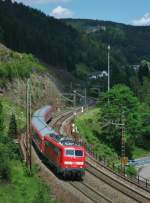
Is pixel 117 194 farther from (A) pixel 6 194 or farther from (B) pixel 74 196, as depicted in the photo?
(A) pixel 6 194

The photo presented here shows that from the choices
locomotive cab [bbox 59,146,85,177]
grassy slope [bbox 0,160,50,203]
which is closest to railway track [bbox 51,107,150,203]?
locomotive cab [bbox 59,146,85,177]

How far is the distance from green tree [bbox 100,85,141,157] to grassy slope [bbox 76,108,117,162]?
2773mm

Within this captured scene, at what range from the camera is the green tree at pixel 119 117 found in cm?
11250

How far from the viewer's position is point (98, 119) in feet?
397

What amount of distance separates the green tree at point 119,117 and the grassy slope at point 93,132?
9.10 feet

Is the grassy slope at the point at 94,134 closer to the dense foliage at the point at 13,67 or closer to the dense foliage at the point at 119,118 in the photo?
the dense foliage at the point at 119,118

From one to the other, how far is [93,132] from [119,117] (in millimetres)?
7131

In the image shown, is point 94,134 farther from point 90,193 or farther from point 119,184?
point 90,193

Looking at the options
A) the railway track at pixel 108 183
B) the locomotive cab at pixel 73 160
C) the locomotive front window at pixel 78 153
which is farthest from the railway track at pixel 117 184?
the locomotive front window at pixel 78 153

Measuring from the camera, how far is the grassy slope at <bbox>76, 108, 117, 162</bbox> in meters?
102

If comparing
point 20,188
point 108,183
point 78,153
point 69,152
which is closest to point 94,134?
point 108,183

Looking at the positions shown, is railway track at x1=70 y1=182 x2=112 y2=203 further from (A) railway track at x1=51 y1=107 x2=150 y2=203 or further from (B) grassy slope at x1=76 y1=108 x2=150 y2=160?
(B) grassy slope at x1=76 y1=108 x2=150 y2=160

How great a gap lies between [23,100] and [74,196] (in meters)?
87.9

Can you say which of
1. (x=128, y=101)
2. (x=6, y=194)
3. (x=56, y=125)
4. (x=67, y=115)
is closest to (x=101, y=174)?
(x=6, y=194)
